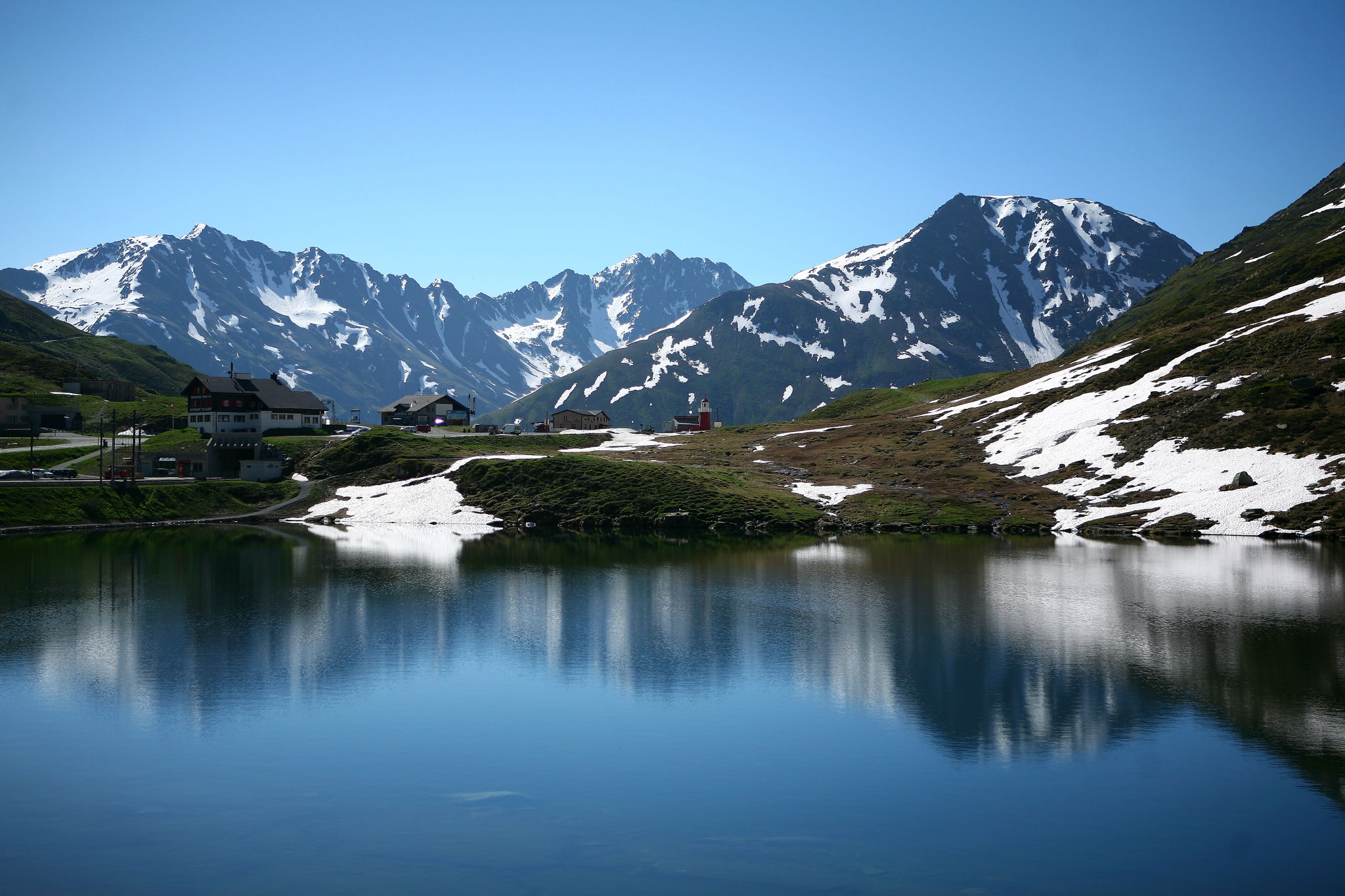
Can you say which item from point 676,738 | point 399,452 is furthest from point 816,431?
point 676,738

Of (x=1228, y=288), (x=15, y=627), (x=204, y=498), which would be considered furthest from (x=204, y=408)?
(x=1228, y=288)

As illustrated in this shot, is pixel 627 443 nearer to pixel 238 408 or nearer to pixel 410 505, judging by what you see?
pixel 410 505

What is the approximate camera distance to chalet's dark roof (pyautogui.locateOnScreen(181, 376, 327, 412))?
13725cm

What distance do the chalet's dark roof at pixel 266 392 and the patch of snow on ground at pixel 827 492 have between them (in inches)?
3102

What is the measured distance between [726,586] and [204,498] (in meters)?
71.5

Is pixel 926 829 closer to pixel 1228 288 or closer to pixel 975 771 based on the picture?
pixel 975 771

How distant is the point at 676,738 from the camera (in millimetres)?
30328

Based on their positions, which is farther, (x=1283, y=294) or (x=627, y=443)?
(x=627, y=443)

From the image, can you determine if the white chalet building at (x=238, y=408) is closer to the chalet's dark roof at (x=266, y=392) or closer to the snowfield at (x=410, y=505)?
the chalet's dark roof at (x=266, y=392)

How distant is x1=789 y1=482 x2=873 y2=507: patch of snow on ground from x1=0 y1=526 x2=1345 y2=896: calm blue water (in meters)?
45.9

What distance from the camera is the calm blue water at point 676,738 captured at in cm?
2120

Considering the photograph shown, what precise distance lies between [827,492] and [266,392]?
90136 mm

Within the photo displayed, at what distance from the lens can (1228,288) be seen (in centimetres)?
18400

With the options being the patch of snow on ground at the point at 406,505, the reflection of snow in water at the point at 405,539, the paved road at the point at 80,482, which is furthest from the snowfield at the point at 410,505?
the paved road at the point at 80,482
